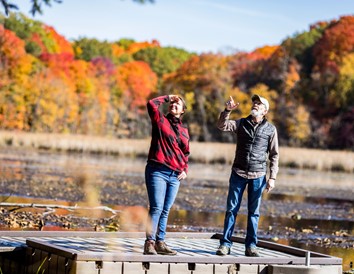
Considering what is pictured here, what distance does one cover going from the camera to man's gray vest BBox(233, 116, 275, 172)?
11.0 meters

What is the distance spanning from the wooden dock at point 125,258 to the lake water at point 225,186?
2623 millimetres

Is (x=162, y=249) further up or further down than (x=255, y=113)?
further down

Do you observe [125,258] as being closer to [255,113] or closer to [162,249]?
[162,249]

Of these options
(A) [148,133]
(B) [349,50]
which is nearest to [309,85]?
(B) [349,50]

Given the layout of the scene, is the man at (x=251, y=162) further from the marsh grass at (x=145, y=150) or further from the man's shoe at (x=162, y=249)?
the marsh grass at (x=145, y=150)

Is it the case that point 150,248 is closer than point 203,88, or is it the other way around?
point 150,248

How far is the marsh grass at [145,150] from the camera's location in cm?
4678

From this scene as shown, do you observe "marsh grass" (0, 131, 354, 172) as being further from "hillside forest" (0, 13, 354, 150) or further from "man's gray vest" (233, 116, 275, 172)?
"man's gray vest" (233, 116, 275, 172)

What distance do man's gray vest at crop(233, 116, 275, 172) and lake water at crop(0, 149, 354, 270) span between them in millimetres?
3159

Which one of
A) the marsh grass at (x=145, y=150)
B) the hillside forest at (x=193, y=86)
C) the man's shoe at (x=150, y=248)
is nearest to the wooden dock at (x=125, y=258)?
the man's shoe at (x=150, y=248)

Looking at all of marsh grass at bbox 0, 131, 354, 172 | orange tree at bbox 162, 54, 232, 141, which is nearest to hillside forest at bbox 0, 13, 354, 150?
orange tree at bbox 162, 54, 232, 141

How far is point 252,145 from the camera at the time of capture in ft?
36.2

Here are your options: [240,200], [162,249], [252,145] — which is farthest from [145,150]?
[162,249]

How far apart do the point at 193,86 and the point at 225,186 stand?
64.1m
